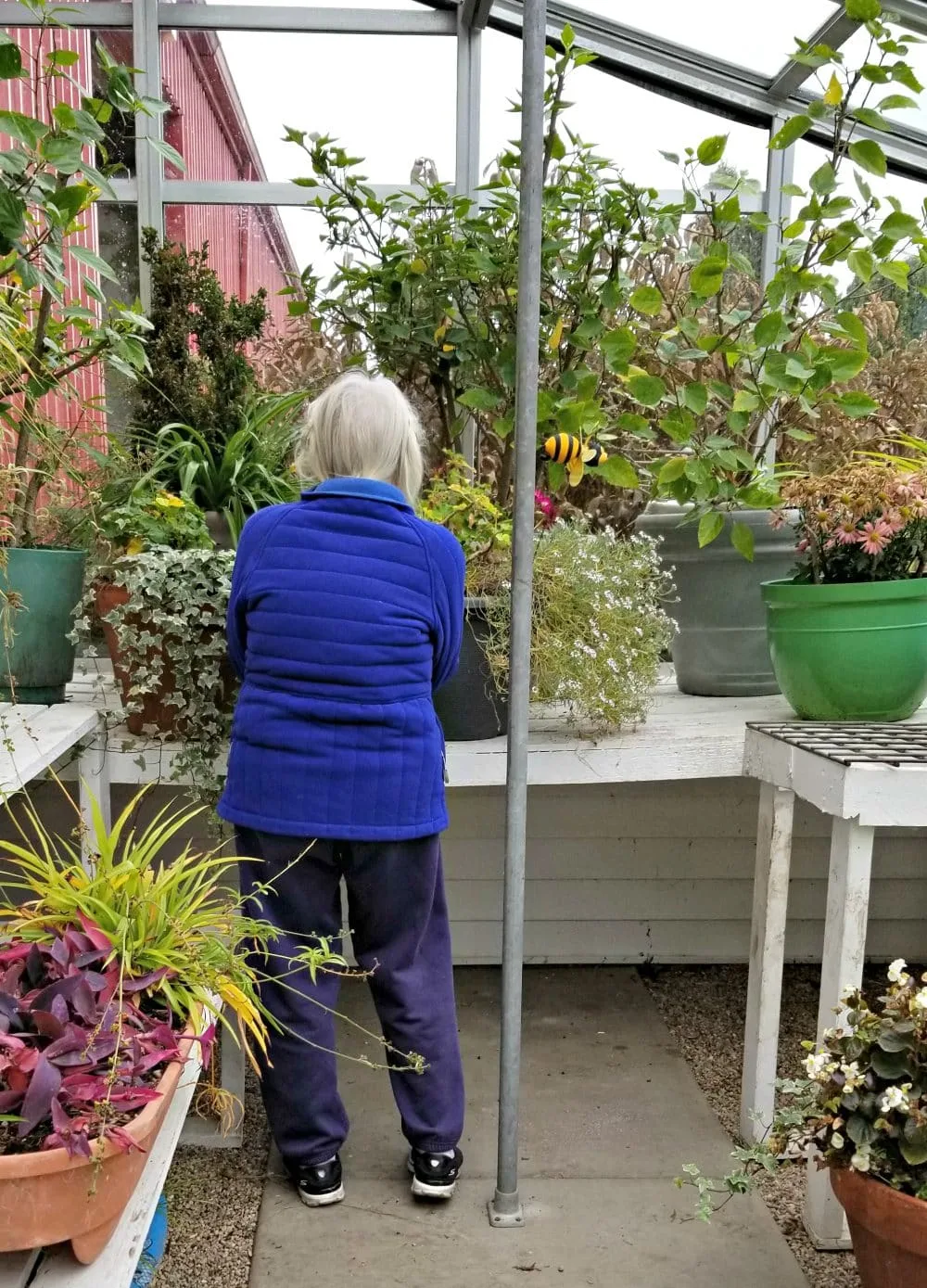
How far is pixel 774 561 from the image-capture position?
2.65 m

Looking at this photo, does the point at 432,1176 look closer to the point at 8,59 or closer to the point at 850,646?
the point at 850,646

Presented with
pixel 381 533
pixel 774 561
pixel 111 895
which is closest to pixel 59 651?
pixel 381 533

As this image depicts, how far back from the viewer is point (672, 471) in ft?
7.39

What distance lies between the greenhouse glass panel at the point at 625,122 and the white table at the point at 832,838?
2.04 metres

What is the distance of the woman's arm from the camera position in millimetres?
1966

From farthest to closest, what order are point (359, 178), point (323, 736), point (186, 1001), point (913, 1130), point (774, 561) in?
point (359, 178), point (774, 561), point (323, 736), point (913, 1130), point (186, 1001)

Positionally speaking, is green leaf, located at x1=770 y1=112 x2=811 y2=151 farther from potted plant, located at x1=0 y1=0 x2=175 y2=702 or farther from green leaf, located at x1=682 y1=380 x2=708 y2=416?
potted plant, located at x1=0 y1=0 x2=175 y2=702

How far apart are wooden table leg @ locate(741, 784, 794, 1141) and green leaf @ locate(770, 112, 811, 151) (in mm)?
1344

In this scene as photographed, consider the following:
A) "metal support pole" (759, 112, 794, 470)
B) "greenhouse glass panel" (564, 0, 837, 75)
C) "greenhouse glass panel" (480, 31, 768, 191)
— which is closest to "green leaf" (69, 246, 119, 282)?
"greenhouse glass panel" (480, 31, 768, 191)

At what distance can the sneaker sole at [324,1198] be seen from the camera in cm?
210

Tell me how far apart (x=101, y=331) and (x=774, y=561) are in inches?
65.0

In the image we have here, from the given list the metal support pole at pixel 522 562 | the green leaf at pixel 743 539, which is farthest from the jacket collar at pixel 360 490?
the green leaf at pixel 743 539

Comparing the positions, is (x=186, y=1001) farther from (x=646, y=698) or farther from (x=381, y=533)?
(x=646, y=698)

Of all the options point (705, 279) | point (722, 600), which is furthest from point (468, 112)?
point (722, 600)
